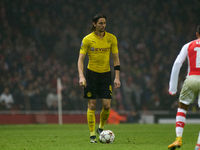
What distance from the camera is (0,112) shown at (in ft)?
56.5

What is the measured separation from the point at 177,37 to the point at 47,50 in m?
7.96

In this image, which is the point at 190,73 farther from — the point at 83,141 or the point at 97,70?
the point at 83,141

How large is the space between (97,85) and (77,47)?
14765 millimetres

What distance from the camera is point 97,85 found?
767 cm

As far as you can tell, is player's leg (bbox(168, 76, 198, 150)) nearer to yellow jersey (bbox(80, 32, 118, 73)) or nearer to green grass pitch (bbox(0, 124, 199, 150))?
green grass pitch (bbox(0, 124, 199, 150))

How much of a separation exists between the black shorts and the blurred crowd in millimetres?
10180

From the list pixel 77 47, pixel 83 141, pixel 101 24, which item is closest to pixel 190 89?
pixel 101 24

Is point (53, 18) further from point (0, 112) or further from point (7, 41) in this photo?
point (0, 112)

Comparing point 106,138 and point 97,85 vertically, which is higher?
point 97,85

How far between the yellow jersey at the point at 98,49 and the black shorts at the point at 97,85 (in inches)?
3.9

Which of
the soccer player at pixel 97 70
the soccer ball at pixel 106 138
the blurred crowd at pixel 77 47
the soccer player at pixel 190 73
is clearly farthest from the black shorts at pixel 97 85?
the blurred crowd at pixel 77 47

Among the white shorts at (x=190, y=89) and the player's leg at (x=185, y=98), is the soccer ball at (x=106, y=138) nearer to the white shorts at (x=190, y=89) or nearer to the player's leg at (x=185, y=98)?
the player's leg at (x=185, y=98)

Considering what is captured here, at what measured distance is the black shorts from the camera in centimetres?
756

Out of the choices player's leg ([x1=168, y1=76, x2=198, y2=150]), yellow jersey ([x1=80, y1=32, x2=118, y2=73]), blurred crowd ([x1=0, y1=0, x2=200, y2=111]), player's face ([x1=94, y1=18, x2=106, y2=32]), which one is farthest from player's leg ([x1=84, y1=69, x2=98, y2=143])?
blurred crowd ([x1=0, y1=0, x2=200, y2=111])
